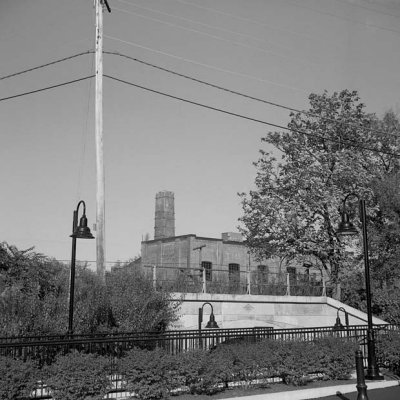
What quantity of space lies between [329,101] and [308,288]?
12.7 metres

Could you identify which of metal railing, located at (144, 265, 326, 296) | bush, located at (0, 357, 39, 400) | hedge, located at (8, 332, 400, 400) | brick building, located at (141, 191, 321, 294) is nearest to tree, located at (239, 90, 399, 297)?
metal railing, located at (144, 265, 326, 296)

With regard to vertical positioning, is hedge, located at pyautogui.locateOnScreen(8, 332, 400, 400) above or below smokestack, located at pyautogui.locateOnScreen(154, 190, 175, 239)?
below

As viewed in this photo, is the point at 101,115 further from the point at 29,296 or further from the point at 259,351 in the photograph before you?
the point at 259,351

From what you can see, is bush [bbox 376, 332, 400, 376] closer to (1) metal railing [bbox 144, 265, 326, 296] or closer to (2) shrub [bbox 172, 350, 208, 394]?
(2) shrub [bbox 172, 350, 208, 394]

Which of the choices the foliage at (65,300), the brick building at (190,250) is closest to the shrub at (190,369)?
the foliage at (65,300)

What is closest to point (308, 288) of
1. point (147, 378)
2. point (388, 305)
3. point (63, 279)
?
point (388, 305)

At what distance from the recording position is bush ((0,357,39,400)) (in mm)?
9078

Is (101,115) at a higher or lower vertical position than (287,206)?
higher

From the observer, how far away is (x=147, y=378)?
34.9 feet

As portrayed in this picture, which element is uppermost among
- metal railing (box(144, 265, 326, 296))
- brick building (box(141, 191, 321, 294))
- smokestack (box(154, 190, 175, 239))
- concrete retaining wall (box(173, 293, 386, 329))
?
smokestack (box(154, 190, 175, 239))

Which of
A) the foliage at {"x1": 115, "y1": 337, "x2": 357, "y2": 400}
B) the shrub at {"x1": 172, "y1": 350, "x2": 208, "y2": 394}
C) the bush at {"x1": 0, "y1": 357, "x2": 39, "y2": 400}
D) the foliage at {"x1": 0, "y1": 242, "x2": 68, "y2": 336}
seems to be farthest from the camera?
the foliage at {"x1": 0, "y1": 242, "x2": 68, "y2": 336}

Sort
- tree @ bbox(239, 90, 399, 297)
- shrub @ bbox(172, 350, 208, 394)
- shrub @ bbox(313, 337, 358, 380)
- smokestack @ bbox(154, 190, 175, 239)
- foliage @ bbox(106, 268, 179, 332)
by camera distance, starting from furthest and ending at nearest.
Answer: smokestack @ bbox(154, 190, 175, 239)
tree @ bbox(239, 90, 399, 297)
foliage @ bbox(106, 268, 179, 332)
shrub @ bbox(313, 337, 358, 380)
shrub @ bbox(172, 350, 208, 394)

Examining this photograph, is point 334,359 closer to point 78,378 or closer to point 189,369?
point 189,369

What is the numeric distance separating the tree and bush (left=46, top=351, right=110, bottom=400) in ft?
71.4
